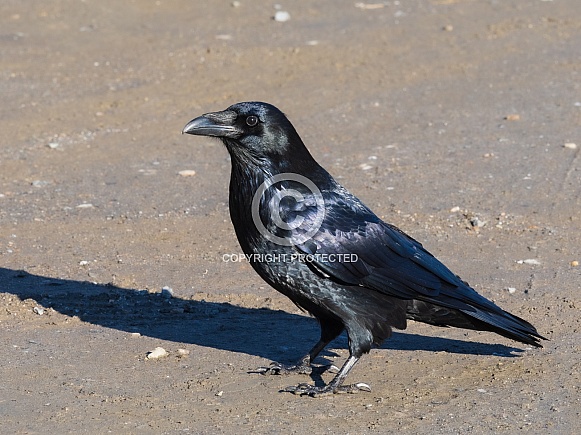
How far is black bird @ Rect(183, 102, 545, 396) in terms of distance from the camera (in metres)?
5.30

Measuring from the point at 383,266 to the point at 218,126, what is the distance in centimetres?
111

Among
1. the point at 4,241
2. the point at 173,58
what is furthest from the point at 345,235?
the point at 173,58

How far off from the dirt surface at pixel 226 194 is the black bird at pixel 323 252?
0.98 feet

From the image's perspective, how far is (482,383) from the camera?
5445 millimetres

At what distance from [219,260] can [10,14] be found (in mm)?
7258

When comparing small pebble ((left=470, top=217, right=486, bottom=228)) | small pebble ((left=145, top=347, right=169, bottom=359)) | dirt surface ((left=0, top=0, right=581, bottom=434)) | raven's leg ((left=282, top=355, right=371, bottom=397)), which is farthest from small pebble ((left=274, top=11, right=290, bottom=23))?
raven's leg ((left=282, top=355, right=371, bottom=397))

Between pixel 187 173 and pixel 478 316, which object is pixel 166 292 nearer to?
pixel 478 316

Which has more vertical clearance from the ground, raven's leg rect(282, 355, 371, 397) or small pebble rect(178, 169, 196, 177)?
raven's leg rect(282, 355, 371, 397)

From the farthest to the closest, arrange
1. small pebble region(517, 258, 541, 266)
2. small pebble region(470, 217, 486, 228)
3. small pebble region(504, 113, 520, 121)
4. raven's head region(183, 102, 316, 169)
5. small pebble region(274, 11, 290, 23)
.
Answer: small pebble region(274, 11, 290, 23)
small pebble region(504, 113, 520, 121)
small pebble region(470, 217, 486, 228)
small pebble region(517, 258, 541, 266)
raven's head region(183, 102, 316, 169)

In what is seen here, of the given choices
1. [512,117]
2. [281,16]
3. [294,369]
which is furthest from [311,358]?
[281,16]

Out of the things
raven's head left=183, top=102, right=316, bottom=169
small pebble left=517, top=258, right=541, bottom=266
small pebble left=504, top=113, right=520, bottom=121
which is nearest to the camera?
raven's head left=183, top=102, right=316, bottom=169

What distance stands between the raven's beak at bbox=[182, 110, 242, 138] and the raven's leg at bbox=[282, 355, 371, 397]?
130 centimetres

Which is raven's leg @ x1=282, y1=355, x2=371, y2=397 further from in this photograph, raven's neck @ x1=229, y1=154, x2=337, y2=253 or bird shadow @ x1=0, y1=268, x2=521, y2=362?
raven's neck @ x1=229, y1=154, x2=337, y2=253

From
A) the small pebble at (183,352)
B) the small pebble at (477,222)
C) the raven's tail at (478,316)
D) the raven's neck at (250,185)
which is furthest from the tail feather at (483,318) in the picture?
the small pebble at (477,222)
